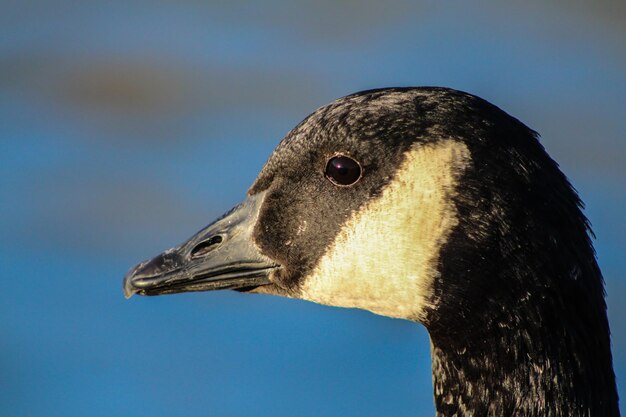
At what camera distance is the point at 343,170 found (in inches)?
206

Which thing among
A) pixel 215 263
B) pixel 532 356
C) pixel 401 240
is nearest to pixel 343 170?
pixel 401 240

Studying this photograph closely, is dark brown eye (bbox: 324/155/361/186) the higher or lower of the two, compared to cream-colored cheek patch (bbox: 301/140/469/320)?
higher

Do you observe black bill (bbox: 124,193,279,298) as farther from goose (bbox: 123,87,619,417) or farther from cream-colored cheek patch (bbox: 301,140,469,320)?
cream-colored cheek patch (bbox: 301,140,469,320)

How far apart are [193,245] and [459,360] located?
128 cm

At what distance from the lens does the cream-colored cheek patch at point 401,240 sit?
196 inches

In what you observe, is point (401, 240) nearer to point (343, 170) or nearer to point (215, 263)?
point (343, 170)

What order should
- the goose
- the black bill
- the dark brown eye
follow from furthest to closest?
the black bill < the dark brown eye < the goose

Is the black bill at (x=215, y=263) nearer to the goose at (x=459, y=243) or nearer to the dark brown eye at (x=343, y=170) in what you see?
the goose at (x=459, y=243)

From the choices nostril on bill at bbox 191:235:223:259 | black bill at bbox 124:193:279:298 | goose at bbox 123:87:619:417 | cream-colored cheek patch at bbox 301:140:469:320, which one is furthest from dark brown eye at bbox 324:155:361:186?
nostril on bill at bbox 191:235:223:259

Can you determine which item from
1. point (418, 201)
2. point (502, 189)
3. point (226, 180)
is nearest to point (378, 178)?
point (418, 201)

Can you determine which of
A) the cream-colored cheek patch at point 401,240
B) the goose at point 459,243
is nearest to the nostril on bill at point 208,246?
the goose at point 459,243

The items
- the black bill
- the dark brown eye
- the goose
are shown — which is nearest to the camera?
the goose

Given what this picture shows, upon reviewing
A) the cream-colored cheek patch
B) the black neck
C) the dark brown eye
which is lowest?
the black neck

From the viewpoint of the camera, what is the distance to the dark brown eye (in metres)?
5.21
